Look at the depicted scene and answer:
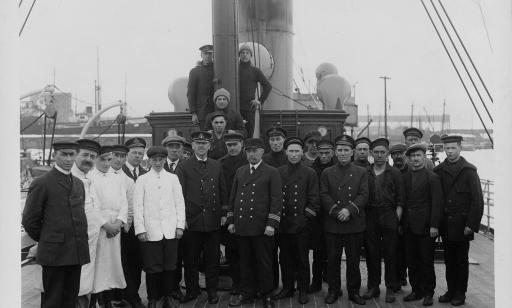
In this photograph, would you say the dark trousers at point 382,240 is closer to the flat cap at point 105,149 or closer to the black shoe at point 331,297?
the black shoe at point 331,297

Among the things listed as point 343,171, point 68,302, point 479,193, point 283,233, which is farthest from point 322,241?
point 68,302

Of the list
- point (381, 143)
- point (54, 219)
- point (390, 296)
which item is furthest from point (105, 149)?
point (390, 296)

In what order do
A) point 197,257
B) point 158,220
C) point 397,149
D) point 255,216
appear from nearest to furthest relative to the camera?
point 158,220, point 255,216, point 197,257, point 397,149

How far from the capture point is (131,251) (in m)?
5.11

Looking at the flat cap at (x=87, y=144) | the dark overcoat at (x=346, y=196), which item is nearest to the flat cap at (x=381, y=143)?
the dark overcoat at (x=346, y=196)

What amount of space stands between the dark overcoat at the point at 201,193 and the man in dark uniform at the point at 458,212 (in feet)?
7.74

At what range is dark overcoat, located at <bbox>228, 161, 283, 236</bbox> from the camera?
502 cm

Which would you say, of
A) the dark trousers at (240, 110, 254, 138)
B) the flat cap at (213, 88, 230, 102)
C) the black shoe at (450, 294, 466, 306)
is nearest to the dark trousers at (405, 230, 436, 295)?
the black shoe at (450, 294, 466, 306)

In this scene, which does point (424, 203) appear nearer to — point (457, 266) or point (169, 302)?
point (457, 266)

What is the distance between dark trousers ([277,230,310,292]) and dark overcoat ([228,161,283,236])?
0.45 m

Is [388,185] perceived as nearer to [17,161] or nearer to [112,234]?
[112,234]

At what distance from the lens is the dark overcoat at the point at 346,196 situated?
5137 mm

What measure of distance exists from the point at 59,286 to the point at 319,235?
9.23 feet

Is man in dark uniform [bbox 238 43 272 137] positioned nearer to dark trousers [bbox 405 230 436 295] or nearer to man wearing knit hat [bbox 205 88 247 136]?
man wearing knit hat [bbox 205 88 247 136]
